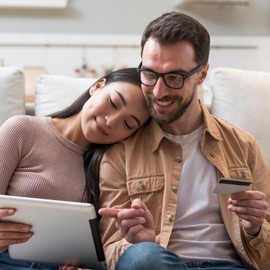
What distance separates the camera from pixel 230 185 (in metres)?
0.89

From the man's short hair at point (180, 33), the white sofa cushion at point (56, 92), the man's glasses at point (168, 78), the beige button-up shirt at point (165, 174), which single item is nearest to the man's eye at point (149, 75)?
the man's glasses at point (168, 78)

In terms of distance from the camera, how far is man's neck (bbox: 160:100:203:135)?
1.27m

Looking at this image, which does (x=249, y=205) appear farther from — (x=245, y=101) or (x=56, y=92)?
(x=56, y=92)

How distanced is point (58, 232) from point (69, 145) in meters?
0.47

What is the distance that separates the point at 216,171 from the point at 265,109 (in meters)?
0.60

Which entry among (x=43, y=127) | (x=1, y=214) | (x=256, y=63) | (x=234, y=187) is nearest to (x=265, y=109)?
(x=234, y=187)

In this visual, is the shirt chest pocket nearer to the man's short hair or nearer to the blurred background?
the man's short hair

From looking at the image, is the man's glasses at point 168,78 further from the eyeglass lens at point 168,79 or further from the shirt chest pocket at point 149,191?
the shirt chest pocket at point 149,191

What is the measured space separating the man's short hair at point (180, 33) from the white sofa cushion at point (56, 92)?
0.58 m

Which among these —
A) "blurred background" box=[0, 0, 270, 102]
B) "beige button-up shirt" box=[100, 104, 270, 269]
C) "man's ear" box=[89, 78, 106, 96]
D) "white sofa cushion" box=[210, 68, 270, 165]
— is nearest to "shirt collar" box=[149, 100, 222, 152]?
"beige button-up shirt" box=[100, 104, 270, 269]

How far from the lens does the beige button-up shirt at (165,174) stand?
1117 millimetres

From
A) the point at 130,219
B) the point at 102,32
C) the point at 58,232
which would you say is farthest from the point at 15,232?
the point at 102,32

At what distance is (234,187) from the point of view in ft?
2.97

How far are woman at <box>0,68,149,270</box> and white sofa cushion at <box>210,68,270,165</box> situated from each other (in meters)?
0.62
